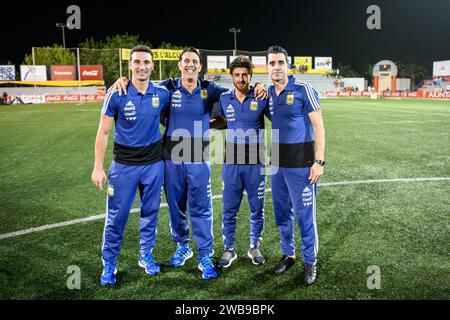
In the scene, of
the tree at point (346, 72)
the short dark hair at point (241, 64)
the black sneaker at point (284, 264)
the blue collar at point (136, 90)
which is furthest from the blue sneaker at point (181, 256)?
the tree at point (346, 72)

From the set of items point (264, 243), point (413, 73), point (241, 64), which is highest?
point (413, 73)

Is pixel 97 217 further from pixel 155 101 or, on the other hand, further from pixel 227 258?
pixel 155 101

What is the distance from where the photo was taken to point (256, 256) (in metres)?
4.00

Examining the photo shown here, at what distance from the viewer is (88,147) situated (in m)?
11.4

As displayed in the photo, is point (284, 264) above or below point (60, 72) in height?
below

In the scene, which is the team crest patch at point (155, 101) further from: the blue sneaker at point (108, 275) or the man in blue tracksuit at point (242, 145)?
the blue sneaker at point (108, 275)

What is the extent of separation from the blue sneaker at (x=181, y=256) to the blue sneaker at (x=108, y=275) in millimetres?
572

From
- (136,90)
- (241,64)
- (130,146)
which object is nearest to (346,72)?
(241,64)

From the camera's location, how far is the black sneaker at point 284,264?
149 inches

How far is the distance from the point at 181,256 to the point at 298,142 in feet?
5.22

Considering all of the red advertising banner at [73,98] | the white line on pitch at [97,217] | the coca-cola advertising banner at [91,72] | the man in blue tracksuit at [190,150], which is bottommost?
the white line on pitch at [97,217]
